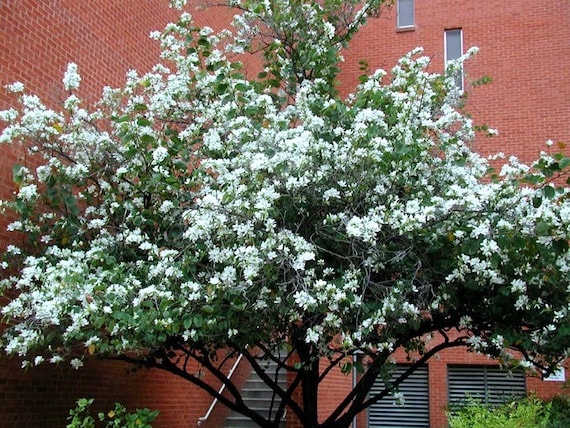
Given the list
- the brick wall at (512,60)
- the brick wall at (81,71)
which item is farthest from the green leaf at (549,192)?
the brick wall at (512,60)

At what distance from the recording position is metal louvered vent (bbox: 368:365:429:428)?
1378 centimetres

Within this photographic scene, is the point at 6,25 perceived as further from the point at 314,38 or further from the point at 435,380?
the point at 435,380

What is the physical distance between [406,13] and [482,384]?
27.8 ft

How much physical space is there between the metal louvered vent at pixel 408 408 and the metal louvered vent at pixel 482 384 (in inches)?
21.5

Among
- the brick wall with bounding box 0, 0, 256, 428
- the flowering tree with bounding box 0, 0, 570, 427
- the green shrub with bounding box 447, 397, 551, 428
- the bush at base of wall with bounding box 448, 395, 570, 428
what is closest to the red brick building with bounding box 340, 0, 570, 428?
the bush at base of wall with bounding box 448, 395, 570, 428

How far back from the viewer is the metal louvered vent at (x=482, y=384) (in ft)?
43.7

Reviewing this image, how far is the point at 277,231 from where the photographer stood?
5891 mm

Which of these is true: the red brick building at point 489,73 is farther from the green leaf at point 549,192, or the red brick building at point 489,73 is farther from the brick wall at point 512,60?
the green leaf at point 549,192

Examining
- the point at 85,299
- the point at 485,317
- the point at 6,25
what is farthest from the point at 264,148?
the point at 6,25

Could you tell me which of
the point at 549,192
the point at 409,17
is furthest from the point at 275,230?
the point at 409,17

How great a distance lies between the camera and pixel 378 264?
5773 mm

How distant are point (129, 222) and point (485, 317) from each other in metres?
3.65

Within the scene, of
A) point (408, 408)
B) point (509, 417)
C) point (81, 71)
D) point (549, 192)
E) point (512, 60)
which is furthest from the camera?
point (512, 60)

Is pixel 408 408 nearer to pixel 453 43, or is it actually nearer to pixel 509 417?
pixel 509 417
